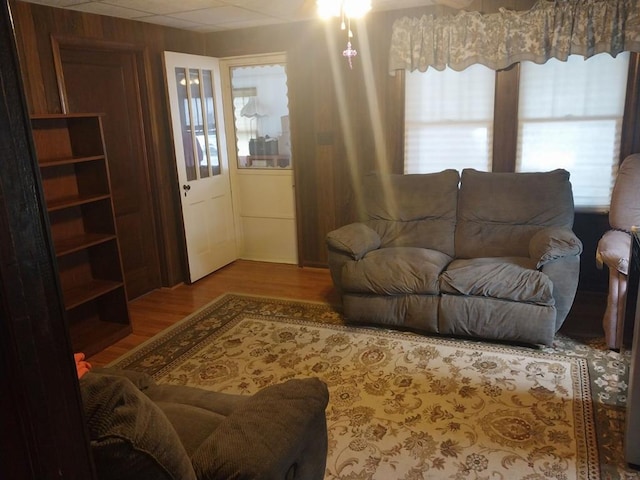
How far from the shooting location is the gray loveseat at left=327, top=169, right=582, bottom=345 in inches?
127

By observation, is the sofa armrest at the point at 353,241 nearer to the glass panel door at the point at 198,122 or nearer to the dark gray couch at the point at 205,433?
the glass panel door at the point at 198,122

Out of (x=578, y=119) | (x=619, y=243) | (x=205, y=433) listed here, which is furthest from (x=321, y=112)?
(x=205, y=433)

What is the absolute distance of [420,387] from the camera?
290 cm

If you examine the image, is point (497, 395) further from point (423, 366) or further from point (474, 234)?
point (474, 234)

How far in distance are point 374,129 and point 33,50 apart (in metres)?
2.66

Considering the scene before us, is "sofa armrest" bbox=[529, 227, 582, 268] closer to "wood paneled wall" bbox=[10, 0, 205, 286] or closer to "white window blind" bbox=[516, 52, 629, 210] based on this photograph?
"white window blind" bbox=[516, 52, 629, 210]

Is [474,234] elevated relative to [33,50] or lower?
lower

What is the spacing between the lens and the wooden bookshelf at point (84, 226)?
3463 millimetres

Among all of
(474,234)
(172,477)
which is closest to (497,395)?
(474,234)

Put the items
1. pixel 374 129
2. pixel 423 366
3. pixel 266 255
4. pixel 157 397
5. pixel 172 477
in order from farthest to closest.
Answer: pixel 266 255 < pixel 374 129 < pixel 423 366 < pixel 157 397 < pixel 172 477

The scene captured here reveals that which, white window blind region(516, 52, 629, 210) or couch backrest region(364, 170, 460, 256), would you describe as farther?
couch backrest region(364, 170, 460, 256)

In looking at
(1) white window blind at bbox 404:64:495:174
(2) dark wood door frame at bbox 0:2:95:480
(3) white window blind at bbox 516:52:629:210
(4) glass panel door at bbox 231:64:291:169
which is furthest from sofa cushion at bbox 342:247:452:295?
(2) dark wood door frame at bbox 0:2:95:480

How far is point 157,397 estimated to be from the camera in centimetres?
207

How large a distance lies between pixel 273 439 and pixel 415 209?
9.62 ft
